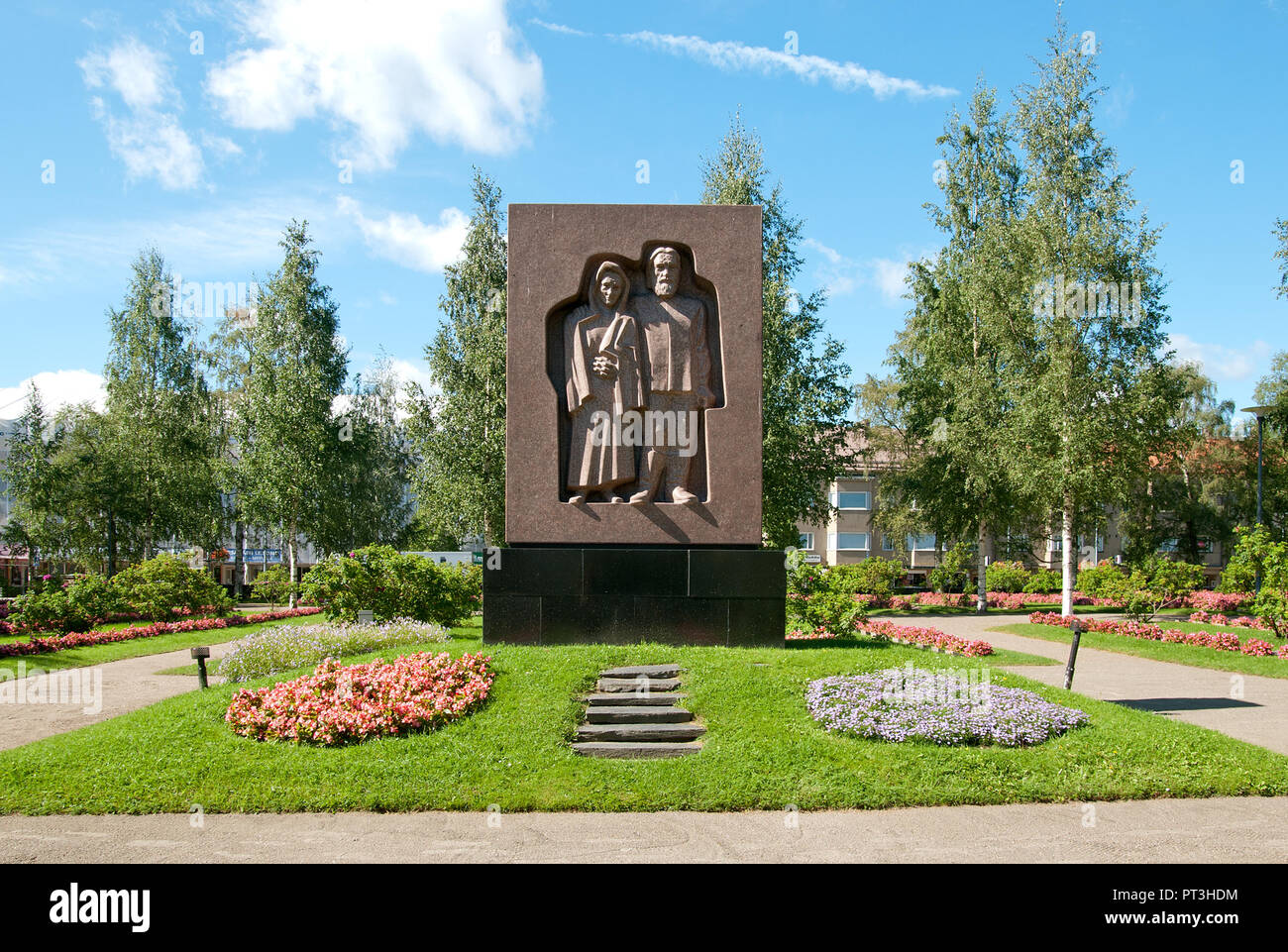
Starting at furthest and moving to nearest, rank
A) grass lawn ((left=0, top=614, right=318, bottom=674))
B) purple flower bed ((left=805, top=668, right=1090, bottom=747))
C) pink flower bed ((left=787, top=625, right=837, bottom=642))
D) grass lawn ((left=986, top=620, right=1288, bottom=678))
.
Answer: grass lawn ((left=986, top=620, right=1288, bottom=678)) → grass lawn ((left=0, top=614, right=318, bottom=674)) → pink flower bed ((left=787, top=625, right=837, bottom=642)) → purple flower bed ((left=805, top=668, right=1090, bottom=747))

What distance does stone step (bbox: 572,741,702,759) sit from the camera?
750 cm

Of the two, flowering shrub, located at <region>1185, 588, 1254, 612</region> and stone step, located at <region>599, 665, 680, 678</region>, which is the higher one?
stone step, located at <region>599, 665, 680, 678</region>

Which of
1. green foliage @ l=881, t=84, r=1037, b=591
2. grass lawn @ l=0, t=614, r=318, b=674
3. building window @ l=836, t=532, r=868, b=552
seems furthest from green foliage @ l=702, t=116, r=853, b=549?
building window @ l=836, t=532, r=868, b=552

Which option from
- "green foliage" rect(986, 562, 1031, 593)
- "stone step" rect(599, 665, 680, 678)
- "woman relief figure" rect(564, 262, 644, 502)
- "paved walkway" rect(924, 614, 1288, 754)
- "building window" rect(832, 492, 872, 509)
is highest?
"woman relief figure" rect(564, 262, 644, 502)

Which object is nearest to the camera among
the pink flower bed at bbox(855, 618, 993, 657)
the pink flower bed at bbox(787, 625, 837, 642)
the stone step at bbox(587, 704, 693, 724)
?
the stone step at bbox(587, 704, 693, 724)

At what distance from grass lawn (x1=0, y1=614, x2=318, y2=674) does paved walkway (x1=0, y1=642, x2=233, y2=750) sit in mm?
187

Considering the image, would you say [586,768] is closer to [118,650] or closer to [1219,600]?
[118,650]

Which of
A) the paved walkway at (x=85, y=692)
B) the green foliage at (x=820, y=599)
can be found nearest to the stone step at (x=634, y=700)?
the green foliage at (x=820, y=599)

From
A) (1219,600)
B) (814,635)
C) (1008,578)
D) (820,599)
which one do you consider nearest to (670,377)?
(820,599)

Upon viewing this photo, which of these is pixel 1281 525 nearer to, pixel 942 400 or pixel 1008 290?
pixel 942 400

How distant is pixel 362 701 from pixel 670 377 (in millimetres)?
5199

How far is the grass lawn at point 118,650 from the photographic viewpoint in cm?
1485

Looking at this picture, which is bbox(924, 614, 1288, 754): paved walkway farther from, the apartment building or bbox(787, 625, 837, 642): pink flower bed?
the apartment building

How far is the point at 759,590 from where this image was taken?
409 inches
